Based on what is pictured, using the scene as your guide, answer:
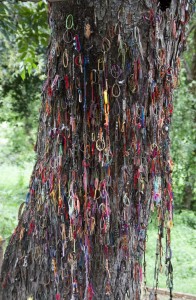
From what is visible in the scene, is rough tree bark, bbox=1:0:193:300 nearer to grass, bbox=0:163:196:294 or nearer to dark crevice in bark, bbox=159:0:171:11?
dark crevice in bark, bbox=159:0:171:11

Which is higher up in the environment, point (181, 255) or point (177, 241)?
point (177, 241)

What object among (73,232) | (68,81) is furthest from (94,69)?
(73,232)

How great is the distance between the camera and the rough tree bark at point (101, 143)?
2.10m

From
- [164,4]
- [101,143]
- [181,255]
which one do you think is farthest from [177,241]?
[164,4]

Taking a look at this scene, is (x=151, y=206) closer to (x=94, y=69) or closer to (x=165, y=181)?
(x=165, y=181)

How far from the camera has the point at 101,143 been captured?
2.13 meters

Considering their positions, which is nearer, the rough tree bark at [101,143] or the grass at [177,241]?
the rough tree bark at [101,143]

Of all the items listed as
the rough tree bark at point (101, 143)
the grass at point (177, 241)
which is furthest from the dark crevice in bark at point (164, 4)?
the grass at point (177, 241)

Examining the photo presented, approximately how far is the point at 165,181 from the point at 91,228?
0.45 meters

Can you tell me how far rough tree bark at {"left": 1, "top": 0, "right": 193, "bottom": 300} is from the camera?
2.10 m

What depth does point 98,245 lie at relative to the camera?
2.20 meters

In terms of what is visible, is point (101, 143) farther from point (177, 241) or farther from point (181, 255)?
point (177, 241)

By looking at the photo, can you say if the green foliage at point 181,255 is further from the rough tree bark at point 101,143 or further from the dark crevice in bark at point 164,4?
the dark crevice in bark at point 164,4

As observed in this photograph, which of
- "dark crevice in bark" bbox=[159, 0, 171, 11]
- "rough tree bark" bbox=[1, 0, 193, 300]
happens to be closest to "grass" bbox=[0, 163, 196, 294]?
"rough tree bark" bbox=[1, 0, 193, 300]
